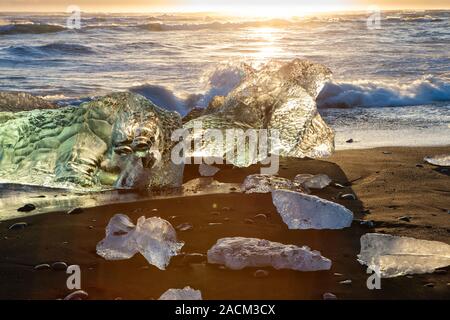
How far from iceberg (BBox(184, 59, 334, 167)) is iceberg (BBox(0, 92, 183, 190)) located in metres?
0.45

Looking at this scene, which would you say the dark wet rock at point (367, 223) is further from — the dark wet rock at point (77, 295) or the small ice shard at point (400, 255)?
the dark wet rock at point (77, 295)

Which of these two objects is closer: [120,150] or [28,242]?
[28,242]

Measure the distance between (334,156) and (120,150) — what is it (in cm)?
193

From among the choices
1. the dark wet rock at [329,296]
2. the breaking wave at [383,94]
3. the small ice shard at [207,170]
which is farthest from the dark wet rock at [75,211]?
the breaking wave at [383,94]

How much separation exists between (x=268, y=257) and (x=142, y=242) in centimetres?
58

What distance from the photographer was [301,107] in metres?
4.99

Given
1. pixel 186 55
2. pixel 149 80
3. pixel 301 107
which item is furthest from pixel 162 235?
pixel 186 55

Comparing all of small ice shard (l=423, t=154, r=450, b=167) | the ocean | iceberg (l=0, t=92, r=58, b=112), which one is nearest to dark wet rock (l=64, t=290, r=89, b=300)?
small ice shard (l=423, t=154, r=450, b=167)

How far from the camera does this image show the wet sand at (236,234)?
2379 mm

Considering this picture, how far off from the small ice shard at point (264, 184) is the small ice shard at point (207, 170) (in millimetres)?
489

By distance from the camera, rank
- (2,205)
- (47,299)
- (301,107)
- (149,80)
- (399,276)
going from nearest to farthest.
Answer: (47,299) < (399,276) < (2,205) < (301,107) < (149,80)

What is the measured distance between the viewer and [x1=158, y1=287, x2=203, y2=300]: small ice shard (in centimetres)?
221

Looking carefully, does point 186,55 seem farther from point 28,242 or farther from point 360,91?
point 28,242

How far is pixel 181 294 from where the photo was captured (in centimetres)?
222
